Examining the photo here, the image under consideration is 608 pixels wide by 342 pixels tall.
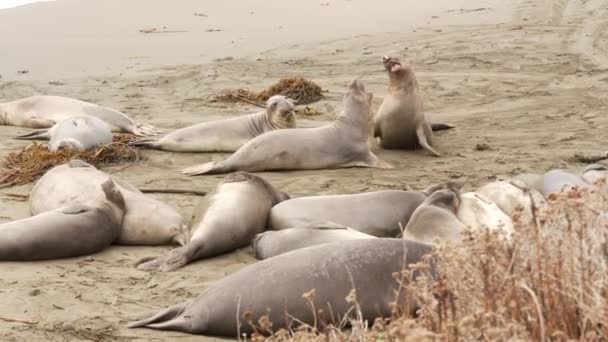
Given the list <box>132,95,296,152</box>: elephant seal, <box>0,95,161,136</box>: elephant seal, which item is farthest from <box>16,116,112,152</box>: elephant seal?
<box>0,95,161,136</box>: elephant seal

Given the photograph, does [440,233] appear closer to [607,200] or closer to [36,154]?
[607,200]

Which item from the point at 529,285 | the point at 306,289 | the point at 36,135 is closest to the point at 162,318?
the point at 306,289

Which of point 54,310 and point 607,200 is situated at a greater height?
point 607,200

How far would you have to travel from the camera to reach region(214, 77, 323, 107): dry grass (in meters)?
11.6

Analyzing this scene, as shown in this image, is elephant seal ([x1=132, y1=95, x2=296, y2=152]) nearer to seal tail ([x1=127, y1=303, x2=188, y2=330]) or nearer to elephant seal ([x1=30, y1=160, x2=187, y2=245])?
elephant seal ([x1=30, y1=160, x2=187, y2=245])

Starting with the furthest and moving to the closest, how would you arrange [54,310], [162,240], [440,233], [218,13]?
[218,13]
[162,240]
[440,233]
[54,310]

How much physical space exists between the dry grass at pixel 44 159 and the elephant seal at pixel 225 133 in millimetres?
350

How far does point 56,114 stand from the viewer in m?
10.4

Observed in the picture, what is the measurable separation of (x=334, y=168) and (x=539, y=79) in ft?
15.4

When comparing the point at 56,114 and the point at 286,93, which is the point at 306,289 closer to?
the point at 56,114

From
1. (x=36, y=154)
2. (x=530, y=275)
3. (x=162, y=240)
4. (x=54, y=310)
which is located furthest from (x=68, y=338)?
(x=36, y=154)

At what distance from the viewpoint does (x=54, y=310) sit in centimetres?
491

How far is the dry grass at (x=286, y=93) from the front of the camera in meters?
11.6

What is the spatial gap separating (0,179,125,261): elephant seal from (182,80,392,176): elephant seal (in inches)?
88.1
